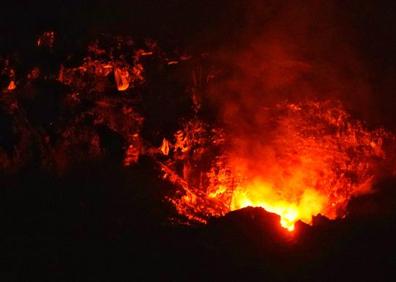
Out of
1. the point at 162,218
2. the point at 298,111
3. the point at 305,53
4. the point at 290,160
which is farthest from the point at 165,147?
the point at 305,53

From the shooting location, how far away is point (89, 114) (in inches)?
386

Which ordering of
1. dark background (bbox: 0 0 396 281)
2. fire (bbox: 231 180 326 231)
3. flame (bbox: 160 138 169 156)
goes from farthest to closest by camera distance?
fire (bbox: 231 180 326 231)
flame (bbox: 160 138 169 156)
dark background (bbox: 0 0 396 281)

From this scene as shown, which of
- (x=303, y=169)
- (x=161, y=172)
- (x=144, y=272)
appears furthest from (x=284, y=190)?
(x=144, y=272)

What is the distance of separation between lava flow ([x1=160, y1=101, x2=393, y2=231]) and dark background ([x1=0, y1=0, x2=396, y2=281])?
2.46 ft

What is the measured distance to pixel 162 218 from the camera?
8.22 m

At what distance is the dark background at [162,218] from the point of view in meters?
7.24

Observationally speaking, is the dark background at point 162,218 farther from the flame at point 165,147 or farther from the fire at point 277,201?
the fire at point 277,201

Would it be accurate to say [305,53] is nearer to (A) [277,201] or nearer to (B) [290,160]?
(B) [290,160]

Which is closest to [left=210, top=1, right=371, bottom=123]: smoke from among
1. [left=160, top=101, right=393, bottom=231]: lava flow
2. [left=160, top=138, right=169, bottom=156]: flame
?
[left=160, top=101, right=393, bottom=231]: lava flow

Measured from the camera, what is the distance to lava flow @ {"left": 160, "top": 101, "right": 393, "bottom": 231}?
1038 centimetres

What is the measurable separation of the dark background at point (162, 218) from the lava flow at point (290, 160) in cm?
75

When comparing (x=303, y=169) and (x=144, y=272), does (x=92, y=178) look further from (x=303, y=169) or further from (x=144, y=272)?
(x=303, y=169)

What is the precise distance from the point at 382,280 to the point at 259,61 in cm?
499

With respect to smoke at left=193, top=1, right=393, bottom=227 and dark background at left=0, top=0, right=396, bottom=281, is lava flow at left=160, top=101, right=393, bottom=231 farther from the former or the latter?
dark background at left=0, top=0, right=396, bottom=281
